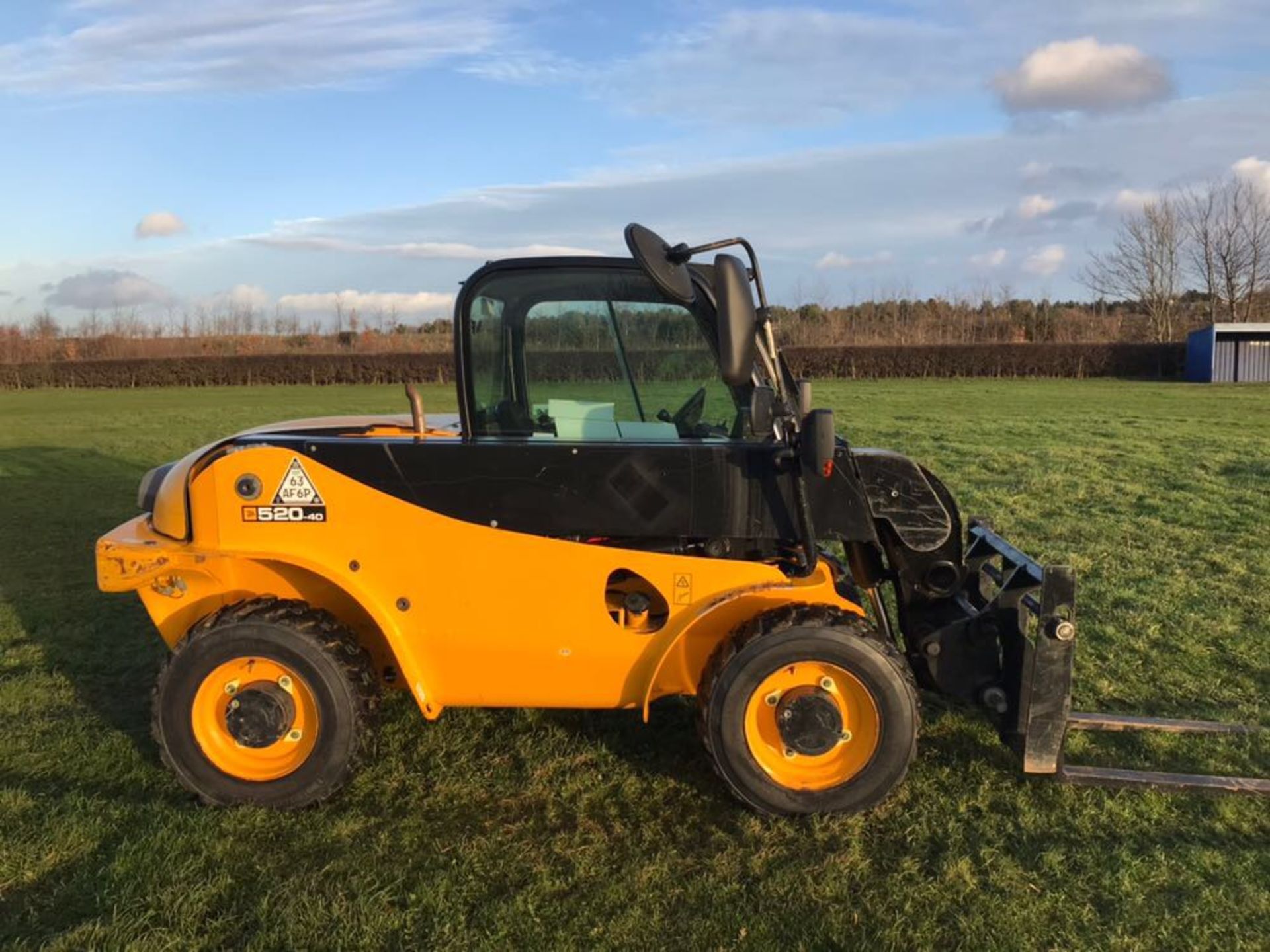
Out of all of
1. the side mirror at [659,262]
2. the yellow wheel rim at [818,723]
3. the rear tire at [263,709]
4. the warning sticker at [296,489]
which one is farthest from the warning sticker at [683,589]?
the warning sticker at [296,489]

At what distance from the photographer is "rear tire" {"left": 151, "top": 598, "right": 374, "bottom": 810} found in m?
3.81

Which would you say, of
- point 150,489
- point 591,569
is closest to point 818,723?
point 591,569

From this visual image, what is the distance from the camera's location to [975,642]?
3.98m

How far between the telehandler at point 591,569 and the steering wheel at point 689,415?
10mm

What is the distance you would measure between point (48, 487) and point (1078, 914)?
1328 cm

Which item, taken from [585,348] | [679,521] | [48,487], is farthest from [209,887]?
[48,487]

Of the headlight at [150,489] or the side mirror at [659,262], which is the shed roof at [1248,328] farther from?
the headlight at [150,489]

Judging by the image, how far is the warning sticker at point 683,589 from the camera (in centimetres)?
375

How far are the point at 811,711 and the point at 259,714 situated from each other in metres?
2.15

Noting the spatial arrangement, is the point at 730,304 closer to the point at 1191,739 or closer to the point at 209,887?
the point at 209,887

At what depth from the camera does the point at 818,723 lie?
145 inches

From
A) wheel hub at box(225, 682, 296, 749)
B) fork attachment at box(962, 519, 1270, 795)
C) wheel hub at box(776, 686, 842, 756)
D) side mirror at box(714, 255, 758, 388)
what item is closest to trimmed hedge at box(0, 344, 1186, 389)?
wheel hub at box(225, 682, 296, 749)

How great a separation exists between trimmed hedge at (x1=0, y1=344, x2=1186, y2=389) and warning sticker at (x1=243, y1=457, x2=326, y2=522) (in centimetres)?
3031

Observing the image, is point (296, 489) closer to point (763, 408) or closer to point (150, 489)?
point (150, 489)
